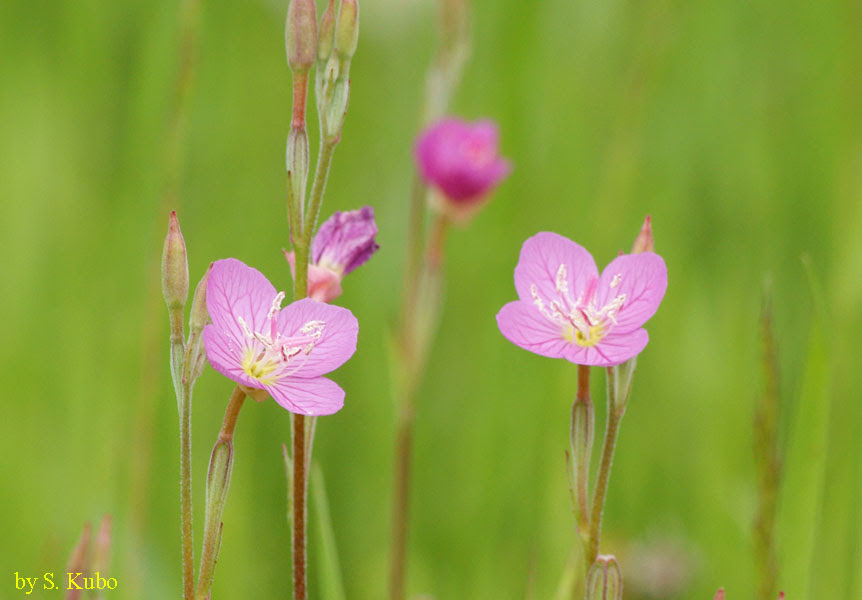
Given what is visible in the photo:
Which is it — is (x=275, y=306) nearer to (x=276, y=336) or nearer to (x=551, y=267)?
(x=276, y=336)

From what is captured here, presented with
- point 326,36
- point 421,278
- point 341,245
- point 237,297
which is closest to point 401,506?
point 421,278

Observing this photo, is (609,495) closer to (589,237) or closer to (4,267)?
(589,237)

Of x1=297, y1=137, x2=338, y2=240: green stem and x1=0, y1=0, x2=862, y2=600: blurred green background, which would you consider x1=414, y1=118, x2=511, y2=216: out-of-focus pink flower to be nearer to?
x1=0, y1=0, x2=862, y2=600: blurred green background

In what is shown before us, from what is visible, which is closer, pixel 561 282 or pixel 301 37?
pixel 301 37

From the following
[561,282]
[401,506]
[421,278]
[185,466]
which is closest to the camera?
[185,466]

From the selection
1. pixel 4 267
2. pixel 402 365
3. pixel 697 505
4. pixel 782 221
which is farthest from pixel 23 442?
pixel 782 221

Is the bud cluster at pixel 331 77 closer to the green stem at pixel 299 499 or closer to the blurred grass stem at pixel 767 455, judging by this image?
the green stem at pixel 299 499
